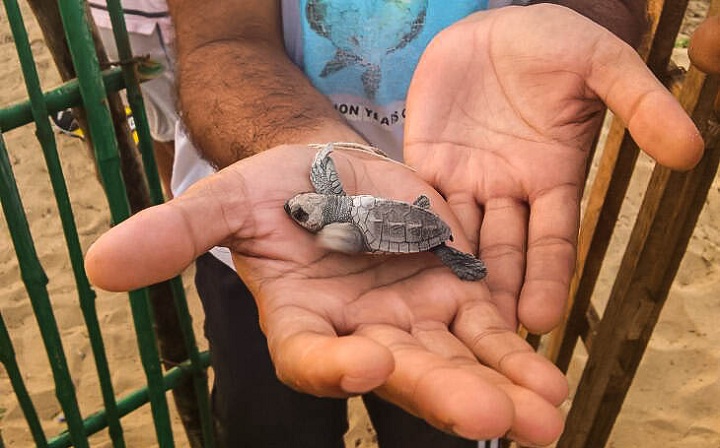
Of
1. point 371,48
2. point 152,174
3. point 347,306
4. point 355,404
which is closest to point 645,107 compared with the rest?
point 347,306

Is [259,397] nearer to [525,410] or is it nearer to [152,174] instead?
[152,174]

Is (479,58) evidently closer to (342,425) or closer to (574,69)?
(574,69)

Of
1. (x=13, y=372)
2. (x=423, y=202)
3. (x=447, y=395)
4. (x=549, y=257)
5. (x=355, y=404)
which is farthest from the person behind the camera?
(x=355, y=404)

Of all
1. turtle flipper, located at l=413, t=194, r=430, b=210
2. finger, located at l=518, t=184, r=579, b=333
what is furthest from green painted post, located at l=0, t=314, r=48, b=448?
finger, located at l=518, t=184, r=579, b=333

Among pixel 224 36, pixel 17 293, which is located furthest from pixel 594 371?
pixel 17 293

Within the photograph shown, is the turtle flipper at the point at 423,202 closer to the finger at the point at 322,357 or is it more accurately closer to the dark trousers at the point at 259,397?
the finger at the point at 322,357
